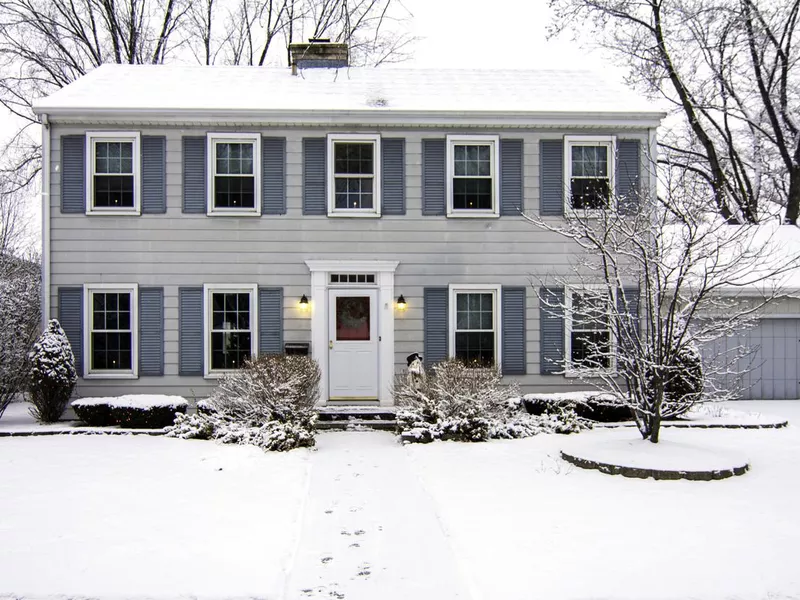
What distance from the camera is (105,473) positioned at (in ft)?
25.3

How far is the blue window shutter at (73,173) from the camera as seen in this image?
463 inches

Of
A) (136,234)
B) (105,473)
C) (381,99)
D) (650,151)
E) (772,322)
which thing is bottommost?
(105,473)

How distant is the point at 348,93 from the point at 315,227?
2775mm

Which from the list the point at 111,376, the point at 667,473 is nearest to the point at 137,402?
the point at 111,376

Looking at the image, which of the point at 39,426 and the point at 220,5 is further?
the point at 220,5

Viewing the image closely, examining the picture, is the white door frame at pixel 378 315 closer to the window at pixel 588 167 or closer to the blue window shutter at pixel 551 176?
the blue window shutter at pixel 551 176

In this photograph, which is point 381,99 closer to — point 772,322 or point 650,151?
point 650,151

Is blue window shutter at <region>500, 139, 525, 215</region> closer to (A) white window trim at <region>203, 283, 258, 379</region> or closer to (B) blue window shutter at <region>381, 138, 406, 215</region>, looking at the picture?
(B) blue window shutter at <region>381, 138, 406, 215</region>

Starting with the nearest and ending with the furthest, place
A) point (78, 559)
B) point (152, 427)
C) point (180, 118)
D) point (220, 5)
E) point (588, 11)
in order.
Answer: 1. point (78, 559)
2. point (152, 427)
3. point (180, 118)
4. point (588, 11)
5. point (220, 5)

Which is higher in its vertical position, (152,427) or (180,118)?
(180,118)

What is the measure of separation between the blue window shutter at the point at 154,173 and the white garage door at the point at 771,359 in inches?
437

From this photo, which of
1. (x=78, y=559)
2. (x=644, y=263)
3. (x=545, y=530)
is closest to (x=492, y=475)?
(x=545, y=530)

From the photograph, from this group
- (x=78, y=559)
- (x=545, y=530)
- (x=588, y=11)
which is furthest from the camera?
(x=588, y=11)

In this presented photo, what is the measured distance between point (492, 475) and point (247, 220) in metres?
6.63
